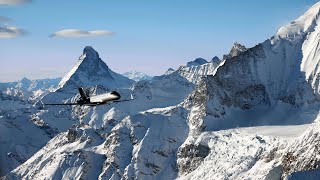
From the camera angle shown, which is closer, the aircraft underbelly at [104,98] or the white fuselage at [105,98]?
the white fuselage at [105,98]

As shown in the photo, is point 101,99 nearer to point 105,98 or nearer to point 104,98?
point 104,98

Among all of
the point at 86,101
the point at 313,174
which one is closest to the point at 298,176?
the point at 313,174

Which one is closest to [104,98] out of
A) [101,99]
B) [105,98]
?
[105,98]

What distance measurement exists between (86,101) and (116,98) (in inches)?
343

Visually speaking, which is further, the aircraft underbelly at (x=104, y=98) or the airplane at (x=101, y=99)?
the aircraft underbelly at (x=104, y=98)

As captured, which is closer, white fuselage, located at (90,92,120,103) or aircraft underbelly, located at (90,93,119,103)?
white fuselage, located at (90,92,120,103)

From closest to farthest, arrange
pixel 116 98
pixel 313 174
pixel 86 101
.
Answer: pixel 116 98 → pixel 86 101 → pixel 313 174

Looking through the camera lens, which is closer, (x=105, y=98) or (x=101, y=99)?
(x=105, y=98)

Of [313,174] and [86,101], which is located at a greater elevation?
[86,101]

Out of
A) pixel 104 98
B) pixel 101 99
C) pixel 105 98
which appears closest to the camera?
pixel 105 98

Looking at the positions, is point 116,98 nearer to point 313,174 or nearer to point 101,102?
point 101,102

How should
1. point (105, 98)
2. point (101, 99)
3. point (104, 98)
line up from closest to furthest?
point (105, 98)
point (104, 98)
point (101, 99)

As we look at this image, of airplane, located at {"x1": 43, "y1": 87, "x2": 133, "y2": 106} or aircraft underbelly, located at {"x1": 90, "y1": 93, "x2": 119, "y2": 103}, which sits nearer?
airplane, located at {"x1": 43, "y1": 87, "x2": 133, "y2": 106}

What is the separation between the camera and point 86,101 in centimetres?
9225
